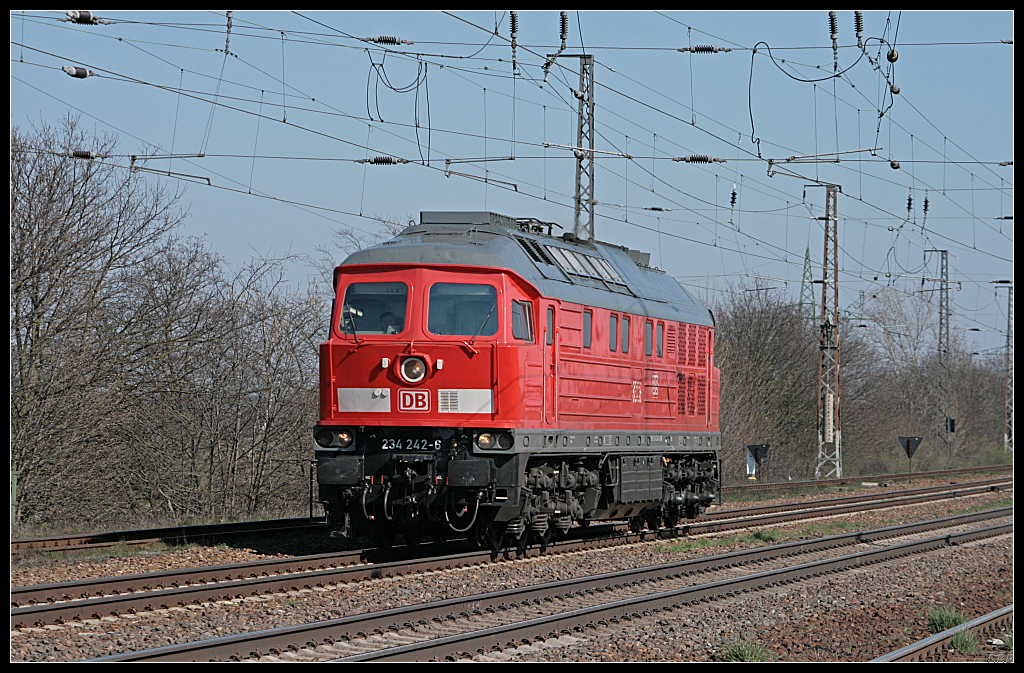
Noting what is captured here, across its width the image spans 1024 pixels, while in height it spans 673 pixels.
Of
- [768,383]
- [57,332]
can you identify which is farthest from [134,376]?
[768,383]

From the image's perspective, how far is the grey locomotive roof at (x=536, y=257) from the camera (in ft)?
49.1

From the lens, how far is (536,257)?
52.3 ft

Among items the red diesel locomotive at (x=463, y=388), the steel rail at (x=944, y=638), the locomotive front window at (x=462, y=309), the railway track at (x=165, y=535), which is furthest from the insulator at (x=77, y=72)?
the steel rail at (x=944, y=638)

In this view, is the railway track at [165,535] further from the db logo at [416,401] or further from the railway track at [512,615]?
the railway track at [512,615]

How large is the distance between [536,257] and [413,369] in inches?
102

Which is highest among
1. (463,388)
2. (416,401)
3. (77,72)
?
(77,72)

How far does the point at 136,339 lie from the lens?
24.8m

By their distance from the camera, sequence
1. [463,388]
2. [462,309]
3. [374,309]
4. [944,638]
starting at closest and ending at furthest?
1. [944,638]
2. [463,388]
3. [462,309]
4. [374,309]

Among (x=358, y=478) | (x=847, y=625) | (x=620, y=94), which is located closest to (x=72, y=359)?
(x=358, y=478)

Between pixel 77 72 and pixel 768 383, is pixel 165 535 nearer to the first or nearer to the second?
pixel 77 72

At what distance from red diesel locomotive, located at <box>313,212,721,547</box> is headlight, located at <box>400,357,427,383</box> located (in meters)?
0.01

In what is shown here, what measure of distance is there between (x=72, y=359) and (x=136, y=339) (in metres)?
2.38

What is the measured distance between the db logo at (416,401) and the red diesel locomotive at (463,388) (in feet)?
0.06

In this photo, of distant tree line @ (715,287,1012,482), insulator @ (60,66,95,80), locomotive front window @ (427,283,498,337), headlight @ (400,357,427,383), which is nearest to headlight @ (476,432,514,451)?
headlight @ (400,357,427,383)
